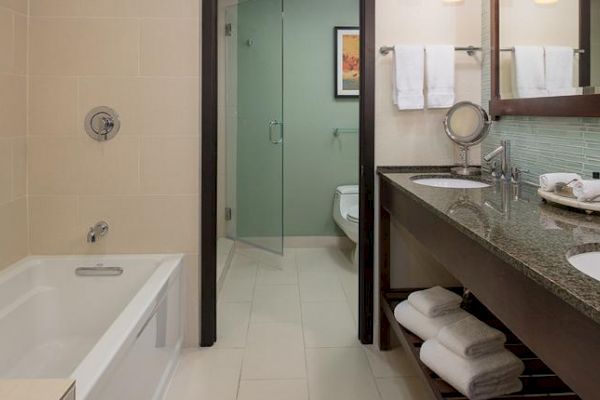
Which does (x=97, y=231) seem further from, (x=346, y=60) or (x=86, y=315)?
(x=346, y=60)

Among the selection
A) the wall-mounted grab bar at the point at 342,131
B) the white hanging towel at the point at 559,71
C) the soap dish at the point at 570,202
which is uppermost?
the wall-mounted grab bar at the point at 342,131

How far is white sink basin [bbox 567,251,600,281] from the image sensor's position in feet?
3.01

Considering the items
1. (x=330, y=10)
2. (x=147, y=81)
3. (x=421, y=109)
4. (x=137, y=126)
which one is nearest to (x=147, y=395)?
(x=137, y=126)

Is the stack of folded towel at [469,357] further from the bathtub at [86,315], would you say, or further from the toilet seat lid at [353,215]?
the toilet seat lid at [353,215]

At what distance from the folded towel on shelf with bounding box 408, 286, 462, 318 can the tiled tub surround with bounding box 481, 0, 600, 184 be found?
612 millimetres

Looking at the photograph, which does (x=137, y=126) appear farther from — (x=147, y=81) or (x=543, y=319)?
(x=543, y=319)

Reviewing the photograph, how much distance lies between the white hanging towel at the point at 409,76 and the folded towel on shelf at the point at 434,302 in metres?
0.92

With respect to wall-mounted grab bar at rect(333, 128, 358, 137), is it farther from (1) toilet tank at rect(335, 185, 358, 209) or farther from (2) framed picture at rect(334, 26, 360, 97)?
(1) toilet tank at rect(335, 185, 358, 209)

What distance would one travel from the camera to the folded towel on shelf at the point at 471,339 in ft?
4.56

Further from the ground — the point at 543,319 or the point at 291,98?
the point at 291,98

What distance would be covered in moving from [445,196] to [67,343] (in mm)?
1736

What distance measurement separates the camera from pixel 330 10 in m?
3.91

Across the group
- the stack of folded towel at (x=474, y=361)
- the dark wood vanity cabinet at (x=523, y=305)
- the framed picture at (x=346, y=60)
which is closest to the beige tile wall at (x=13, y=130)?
the dark wood vanity cabinet at (x=523, y=305)

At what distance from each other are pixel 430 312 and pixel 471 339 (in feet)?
0.92
